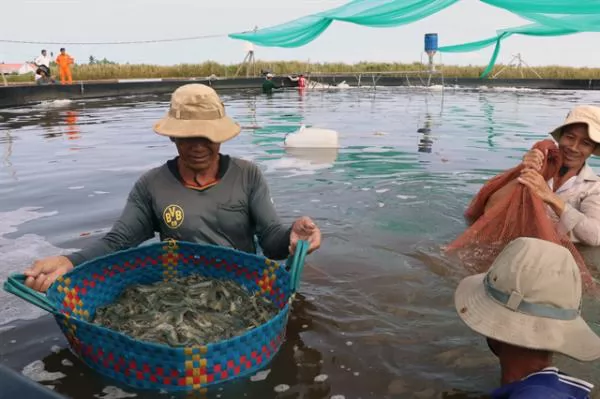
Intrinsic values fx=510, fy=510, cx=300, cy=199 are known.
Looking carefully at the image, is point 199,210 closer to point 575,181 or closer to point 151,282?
point 151,282

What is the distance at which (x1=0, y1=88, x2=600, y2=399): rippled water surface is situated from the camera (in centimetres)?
275

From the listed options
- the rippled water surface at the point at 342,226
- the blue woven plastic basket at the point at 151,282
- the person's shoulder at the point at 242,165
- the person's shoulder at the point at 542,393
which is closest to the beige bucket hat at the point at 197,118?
the person's shoulder at the point at 242,165

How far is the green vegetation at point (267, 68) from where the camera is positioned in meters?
30.0

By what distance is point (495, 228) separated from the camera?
421cm

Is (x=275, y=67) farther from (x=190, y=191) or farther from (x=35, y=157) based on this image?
(x=190, y=191)

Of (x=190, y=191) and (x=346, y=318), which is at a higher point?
(x=190, y=191)

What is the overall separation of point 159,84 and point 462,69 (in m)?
23.4

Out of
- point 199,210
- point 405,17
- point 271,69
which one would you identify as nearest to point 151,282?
point 199,210

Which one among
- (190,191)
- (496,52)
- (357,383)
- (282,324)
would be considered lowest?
(357,383)

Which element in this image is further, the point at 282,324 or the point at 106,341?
the point at 282,324

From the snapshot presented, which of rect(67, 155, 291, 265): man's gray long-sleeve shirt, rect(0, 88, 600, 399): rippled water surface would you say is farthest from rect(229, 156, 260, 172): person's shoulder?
rect(0, 88, 600, 399): rippled water surface

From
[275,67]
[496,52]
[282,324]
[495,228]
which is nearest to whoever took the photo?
[282,324]

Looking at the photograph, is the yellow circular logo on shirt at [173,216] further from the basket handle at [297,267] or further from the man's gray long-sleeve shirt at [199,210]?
the basket handle at [297,267]

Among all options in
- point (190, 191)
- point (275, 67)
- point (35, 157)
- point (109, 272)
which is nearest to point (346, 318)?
point (190, 191)
